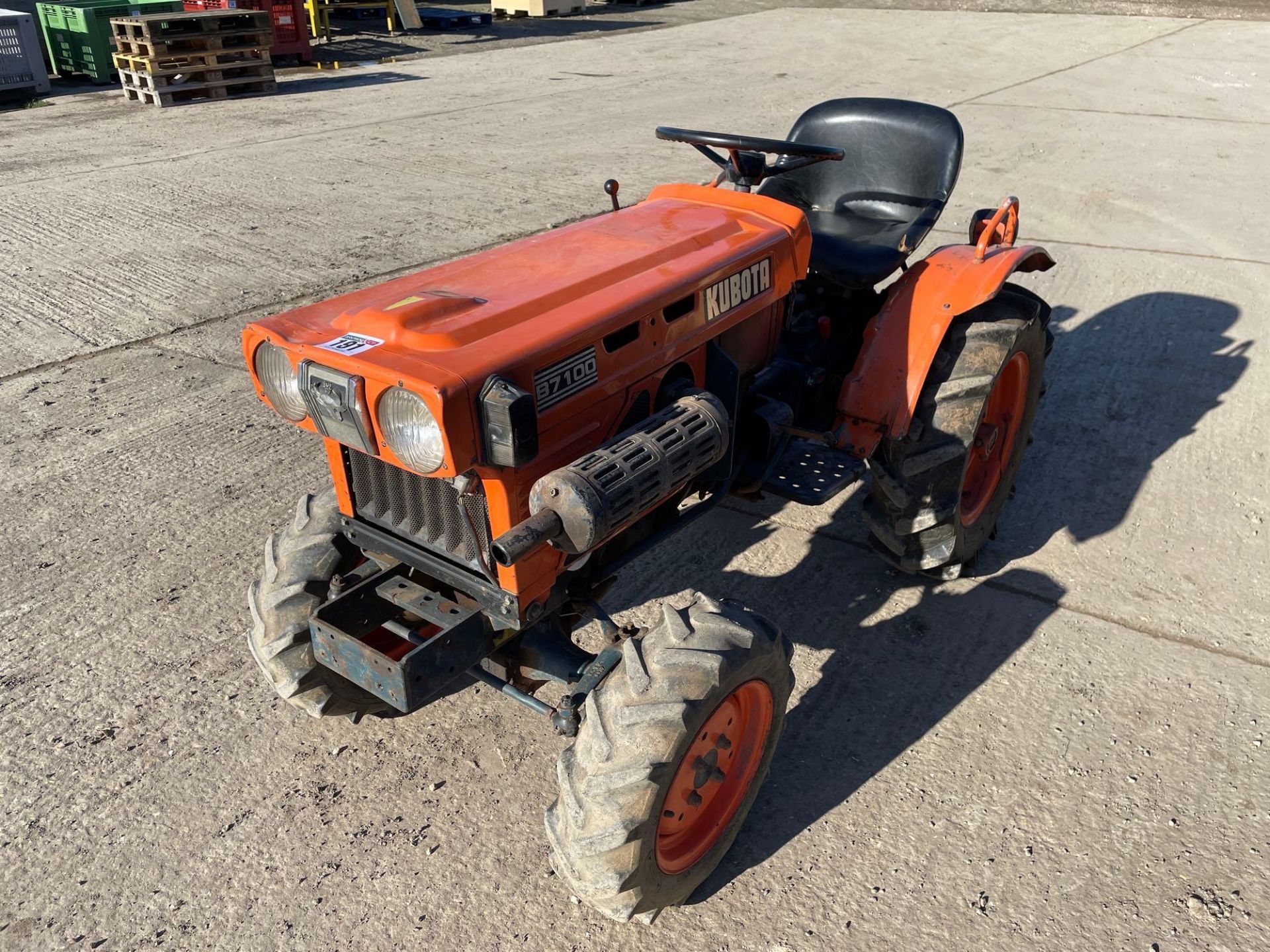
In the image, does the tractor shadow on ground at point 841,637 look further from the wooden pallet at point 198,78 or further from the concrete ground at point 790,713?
the wooden pallet at point 198,78

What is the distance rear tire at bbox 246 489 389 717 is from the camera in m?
2.58

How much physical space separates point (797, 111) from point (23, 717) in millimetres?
10237

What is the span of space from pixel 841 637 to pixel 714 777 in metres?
1.03

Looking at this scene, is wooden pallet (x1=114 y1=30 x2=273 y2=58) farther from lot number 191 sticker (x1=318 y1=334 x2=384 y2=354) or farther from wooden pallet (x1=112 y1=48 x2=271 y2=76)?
lot number 191 sticker (x1=318 y1=334 x2=384 y2=354)


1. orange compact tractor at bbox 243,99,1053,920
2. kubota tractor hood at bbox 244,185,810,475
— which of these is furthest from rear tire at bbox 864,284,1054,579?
kubota tractor hood at bbox 244,185,810,475

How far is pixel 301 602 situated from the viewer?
2.60 metres

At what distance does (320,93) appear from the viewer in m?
12.1

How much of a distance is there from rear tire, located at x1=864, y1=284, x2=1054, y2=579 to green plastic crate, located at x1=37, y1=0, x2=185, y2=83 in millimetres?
12541

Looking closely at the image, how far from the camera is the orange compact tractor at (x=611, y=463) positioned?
2.12 metres

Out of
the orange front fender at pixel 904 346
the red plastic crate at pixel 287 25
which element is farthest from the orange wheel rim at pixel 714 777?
the red plastic crate at pixel 287 25

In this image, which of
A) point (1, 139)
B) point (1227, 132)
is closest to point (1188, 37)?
point (1227, 132)

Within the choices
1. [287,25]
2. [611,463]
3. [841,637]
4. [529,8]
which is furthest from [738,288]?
[529,8]

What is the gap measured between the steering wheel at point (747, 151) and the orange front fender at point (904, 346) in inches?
20.9

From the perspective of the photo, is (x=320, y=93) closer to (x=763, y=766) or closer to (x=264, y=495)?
(x=264, y=495)
